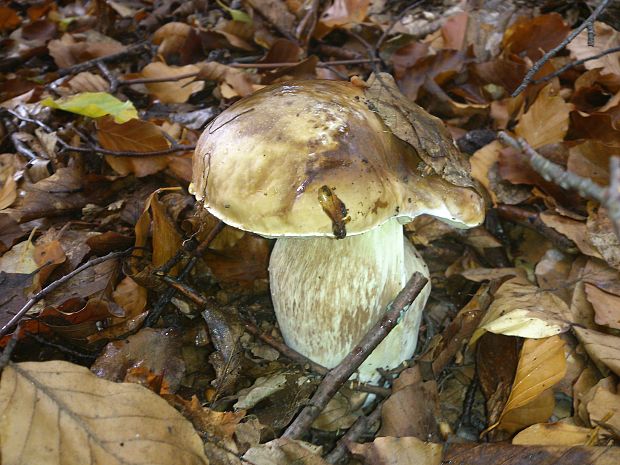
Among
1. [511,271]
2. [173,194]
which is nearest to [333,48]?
[173,194]

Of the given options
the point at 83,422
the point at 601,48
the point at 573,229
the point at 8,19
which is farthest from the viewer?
the point at 8,19

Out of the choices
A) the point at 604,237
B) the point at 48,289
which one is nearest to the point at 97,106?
the point at 48,289

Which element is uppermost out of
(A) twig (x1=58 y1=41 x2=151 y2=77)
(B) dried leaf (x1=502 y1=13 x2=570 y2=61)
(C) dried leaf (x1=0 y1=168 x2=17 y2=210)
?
(B) dried leaf (x1=502 y1=13 x2=570 y2=61)

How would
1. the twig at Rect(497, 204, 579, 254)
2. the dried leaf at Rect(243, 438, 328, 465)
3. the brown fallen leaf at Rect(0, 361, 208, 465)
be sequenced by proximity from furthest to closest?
the twig at Rect(497, 204, 579, 254) < the dried leaf at Rect(243, 438, 328, 465) < the brown fallen leaf at Rect(0, 361, 208, 465)

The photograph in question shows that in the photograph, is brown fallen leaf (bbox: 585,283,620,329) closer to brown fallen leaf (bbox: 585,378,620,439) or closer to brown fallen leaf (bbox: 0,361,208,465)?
brown fallen leaf (bbox: 585,378,620,439)

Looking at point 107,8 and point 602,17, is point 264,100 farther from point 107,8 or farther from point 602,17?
point 107,8

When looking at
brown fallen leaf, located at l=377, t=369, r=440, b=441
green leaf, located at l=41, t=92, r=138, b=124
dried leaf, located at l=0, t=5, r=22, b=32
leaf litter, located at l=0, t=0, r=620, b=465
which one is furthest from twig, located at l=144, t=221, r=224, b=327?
dried leaf, located at l=0, t=5, r=22, b=32

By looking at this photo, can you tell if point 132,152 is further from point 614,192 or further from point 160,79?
point 614,192
